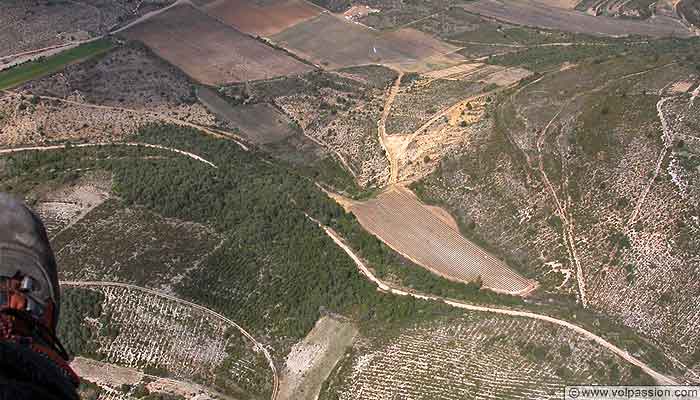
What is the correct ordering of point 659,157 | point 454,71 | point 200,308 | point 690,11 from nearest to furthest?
point 200,308
point 659,157
point 454,71
point 690,11

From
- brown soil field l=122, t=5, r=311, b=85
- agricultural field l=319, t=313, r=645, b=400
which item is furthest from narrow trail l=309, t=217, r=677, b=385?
brown soil field l=122, t=5, r=311, b=85

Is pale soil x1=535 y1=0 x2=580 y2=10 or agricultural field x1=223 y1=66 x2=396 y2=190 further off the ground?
pale soil x1=535 y1=0 x2=580 y2=10

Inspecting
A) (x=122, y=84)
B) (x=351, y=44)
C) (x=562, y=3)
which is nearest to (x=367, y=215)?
(x=122, y=84)

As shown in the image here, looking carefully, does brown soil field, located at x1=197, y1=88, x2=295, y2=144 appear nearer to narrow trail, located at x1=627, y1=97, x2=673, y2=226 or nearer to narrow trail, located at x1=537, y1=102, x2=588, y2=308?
narrow trail, located at x1=537, y1=102, x2=588, y2=308

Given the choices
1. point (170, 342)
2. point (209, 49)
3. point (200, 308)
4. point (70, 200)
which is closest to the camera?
point (170, 342)

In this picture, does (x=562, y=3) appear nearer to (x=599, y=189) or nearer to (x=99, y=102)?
(x=599, y=189)

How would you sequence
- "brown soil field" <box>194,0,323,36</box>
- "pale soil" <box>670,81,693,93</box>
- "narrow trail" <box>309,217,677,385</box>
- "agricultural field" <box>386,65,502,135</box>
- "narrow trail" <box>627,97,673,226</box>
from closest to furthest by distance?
"narrow trail" <box>309,217,677,385</box> < "narrow trail" <box>627,97,673,226</box> < "pale soil" <box>670,81,693,93</box> < "agricultural field" <box>386,65,502,135</box> < "brown soil field" <box>194,0,323,36</box>
